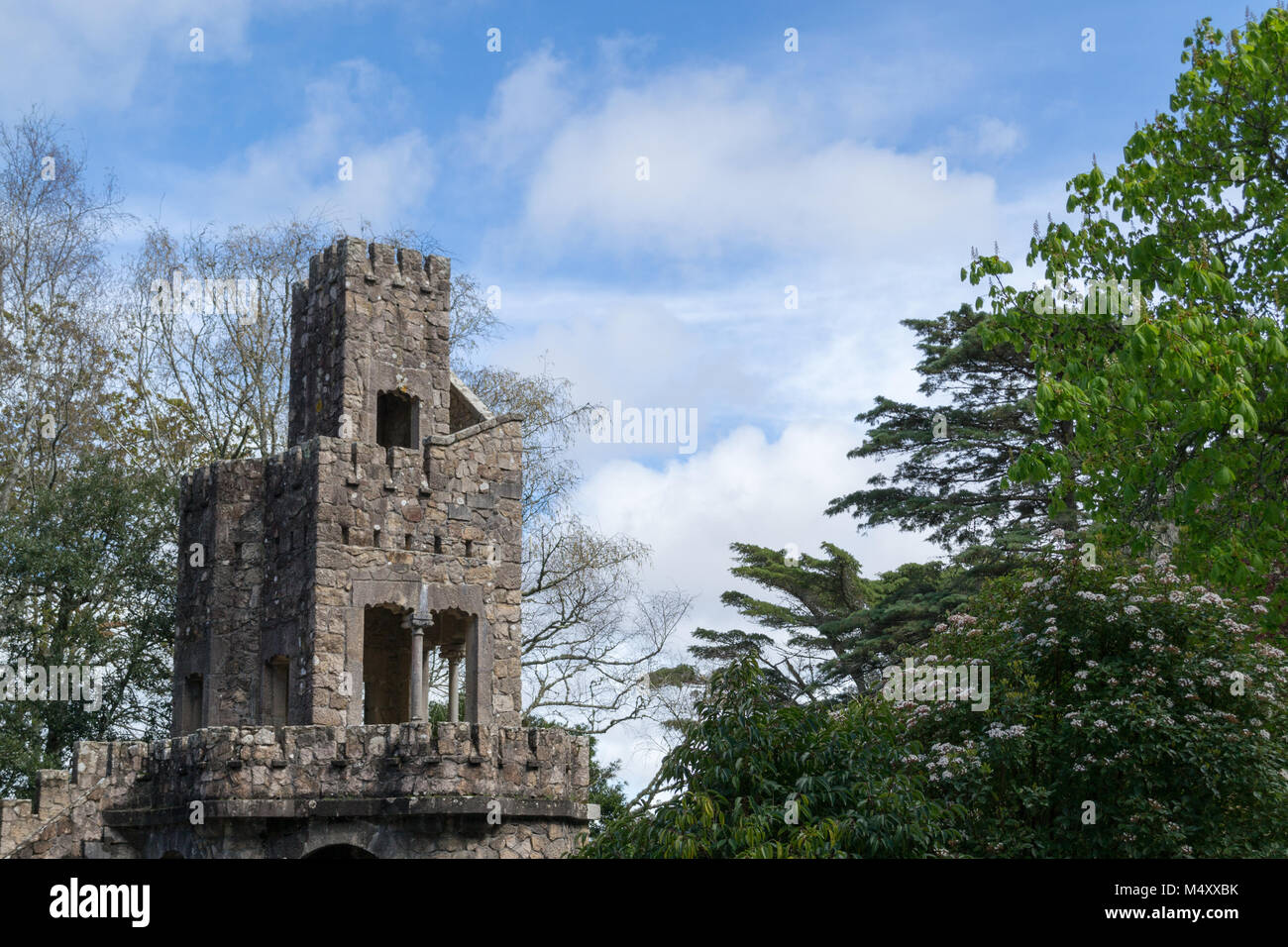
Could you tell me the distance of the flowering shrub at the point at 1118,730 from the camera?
1467 cm

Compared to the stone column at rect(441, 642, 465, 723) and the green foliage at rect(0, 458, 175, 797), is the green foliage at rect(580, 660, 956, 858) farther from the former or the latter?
the green foliage at rect(0, 458, 175, 797)

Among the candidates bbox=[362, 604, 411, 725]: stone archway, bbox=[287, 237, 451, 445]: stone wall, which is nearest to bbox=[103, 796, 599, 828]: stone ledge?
bbox=[287, 237, 451, 445]: stone wall

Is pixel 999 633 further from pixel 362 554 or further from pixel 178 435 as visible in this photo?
pixel 178 435

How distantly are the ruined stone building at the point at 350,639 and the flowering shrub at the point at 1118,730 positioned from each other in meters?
5.55

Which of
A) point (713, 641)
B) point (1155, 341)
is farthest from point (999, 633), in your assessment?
point (713, 641)

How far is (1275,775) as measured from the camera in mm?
14672

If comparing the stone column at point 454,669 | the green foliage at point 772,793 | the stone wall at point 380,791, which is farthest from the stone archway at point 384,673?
the green foliage at point 772,793

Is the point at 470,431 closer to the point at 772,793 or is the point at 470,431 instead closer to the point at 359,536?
the point at 359,536

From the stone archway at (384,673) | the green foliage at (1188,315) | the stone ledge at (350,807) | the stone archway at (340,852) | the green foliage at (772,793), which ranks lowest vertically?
the stone archway at (340,852)

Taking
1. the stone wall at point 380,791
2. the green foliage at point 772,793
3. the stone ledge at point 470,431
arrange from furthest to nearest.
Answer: the stone ledge at point 470,431 → the stone wall at point 380,791 → the green foliage at point 772,793

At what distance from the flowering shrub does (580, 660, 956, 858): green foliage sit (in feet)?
7.39

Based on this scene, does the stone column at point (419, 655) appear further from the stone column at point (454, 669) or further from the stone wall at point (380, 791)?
the stone wall at point (380, 791)

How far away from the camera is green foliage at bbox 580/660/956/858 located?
10.8 m
